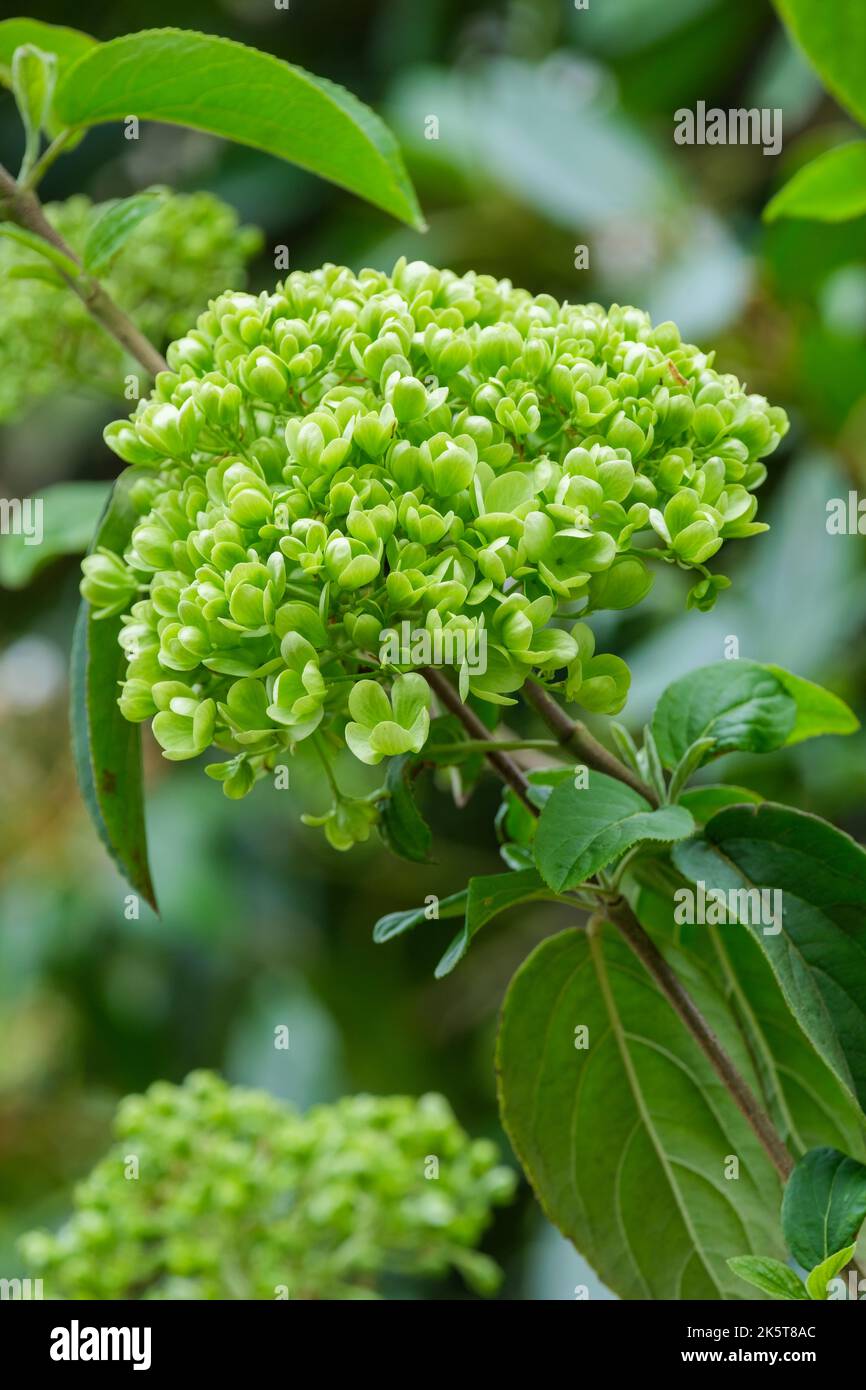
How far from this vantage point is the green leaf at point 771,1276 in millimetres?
536

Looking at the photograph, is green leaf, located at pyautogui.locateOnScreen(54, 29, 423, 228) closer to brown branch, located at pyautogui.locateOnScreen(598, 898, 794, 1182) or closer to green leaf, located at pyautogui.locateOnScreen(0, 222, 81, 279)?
green leaf, located at pyautogui.locateOnScreen(0, 222, 81, 279)

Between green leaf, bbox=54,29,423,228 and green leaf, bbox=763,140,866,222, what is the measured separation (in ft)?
1.27

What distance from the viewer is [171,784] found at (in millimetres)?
2240

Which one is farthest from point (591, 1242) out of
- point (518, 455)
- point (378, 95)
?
point (378, 95)

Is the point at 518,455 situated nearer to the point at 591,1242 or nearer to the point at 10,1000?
the point at 591,1242

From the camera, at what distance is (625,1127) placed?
65 centimetres

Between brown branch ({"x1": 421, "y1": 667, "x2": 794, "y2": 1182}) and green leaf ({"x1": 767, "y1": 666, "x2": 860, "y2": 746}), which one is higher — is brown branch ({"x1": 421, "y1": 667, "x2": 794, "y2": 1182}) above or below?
below


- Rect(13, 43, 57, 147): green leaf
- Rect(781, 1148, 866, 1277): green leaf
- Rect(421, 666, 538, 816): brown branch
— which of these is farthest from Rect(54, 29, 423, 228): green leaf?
Rect(781, 1148, 866, 1277): green leaf

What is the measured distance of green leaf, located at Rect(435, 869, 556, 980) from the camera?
1.73 feet

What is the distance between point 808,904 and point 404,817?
0.53ft

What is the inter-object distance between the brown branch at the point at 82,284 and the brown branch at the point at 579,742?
24 centimetres

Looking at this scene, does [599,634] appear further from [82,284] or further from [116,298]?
[82,284]

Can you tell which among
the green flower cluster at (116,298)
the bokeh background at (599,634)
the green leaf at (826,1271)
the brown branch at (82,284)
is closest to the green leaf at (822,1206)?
the green leaf at (826,1271)

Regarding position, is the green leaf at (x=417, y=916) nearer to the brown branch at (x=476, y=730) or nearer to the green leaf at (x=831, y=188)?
the brown branch at (x=476, y=730)
